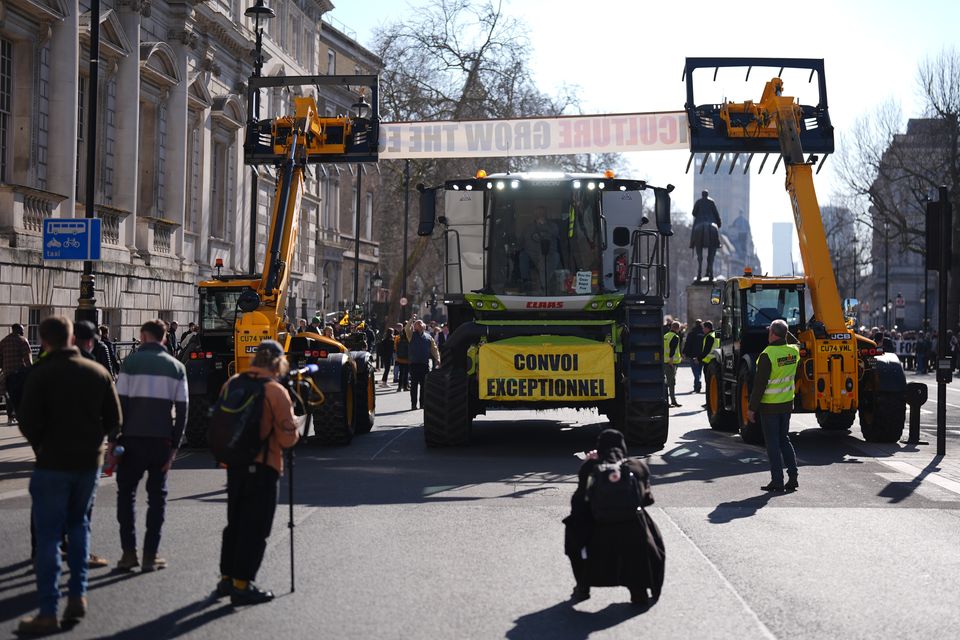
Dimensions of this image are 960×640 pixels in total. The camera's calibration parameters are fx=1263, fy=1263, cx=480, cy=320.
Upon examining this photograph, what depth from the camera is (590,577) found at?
7.65m

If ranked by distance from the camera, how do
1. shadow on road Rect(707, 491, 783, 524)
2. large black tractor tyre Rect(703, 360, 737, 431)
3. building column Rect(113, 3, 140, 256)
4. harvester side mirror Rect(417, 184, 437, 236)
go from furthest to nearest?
1. building column Rect(113, 3, 140, 256)
2. large black tractor tyre Rect(703, 360, 737, 431)
3. harvester side mirror Rect(417, 184, 437, 236)
4. shadow on road Rect(707, 491, 783, 524)

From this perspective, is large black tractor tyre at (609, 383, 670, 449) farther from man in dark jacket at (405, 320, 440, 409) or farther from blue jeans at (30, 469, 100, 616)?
blue jeans at (30, 469, 100, 616)

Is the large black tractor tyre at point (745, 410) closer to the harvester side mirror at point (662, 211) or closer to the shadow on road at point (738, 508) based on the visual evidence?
the harvester side mirror at point (662, 211)

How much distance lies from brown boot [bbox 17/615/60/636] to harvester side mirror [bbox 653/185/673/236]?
36.6 ft

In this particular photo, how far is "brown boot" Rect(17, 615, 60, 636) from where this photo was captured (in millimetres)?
6719

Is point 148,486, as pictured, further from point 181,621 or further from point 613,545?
point 613,545

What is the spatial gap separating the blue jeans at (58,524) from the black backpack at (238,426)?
738mm

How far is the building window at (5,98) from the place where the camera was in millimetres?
26062

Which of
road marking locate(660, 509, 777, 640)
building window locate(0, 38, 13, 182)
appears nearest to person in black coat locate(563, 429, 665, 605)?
road marking locate(660, 509, 777, 640)

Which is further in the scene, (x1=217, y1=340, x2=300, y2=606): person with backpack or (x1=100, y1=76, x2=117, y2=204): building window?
(x1=100, y1=76, x2=117, y2=204): building window

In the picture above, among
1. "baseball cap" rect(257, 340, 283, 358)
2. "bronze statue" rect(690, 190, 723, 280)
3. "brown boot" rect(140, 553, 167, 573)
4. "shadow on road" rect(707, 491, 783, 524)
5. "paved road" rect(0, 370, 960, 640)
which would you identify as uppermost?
"bronze statue" rect(690, 190, 723, 280)

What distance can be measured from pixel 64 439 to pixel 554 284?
11.0 metres

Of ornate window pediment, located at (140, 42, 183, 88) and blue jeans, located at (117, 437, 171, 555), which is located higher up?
ornate window pediment, located at (140, 42, 183, 88)

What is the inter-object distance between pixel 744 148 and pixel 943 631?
14.8m
